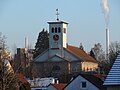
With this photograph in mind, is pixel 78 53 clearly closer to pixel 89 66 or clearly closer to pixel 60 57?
pixel 89 66

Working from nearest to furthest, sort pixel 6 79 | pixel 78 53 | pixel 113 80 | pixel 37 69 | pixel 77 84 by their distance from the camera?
pixel 113 80
pixel 6 79
pixel 77 84
pixel 37 69
pixel 78 53

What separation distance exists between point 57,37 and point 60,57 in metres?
5.16

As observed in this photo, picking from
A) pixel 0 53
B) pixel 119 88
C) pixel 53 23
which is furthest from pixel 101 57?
pixel 119 88

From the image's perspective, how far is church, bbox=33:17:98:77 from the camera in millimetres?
114250

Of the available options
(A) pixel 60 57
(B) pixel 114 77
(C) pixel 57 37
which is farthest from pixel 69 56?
(B) pixel 114 77

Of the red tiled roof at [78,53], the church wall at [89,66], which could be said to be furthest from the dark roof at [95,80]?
the church wall at [89,66]

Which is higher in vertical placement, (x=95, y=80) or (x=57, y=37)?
(x=57, y=37)

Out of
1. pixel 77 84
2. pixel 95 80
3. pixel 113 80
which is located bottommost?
pixel 113 80

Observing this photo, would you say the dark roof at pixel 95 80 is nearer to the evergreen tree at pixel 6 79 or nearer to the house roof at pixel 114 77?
the evergreen tree at pixel 6 79

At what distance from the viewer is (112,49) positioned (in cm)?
11806

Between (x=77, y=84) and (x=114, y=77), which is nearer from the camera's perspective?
(x=114, y=77)

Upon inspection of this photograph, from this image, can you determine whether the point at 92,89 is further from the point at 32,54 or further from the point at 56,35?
the point at 32,54

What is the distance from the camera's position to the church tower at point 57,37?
117875 millimetres

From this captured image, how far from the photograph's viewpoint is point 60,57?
116 meters
